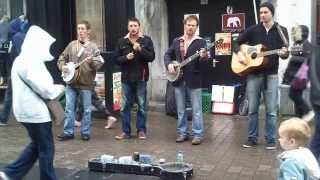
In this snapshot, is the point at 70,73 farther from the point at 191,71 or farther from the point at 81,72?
the point at 191,71

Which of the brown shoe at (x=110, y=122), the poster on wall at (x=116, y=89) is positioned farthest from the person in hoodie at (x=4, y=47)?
the brown shoe at (x=110, y=122)

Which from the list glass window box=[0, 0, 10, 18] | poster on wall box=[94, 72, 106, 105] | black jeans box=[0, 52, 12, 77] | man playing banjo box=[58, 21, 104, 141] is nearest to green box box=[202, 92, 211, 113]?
poster on wall box=[94, 72, 106, 105]

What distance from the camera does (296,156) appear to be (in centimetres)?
426

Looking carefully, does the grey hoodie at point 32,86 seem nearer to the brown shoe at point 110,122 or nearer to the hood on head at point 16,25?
the brown shoe at point 110,122

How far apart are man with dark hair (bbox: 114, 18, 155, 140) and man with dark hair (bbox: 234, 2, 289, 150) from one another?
4.27ft

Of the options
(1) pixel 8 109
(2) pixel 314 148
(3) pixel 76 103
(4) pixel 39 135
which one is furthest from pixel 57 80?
(2) pixel 314 148

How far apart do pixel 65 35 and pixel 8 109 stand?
7.46ft

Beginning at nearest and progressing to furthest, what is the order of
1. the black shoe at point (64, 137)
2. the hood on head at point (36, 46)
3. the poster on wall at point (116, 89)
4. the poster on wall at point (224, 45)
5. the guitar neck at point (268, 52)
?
the hood on head at point (36, 46) < the guitar neck at point (268, 52) < the black shoe at point (64, 137) < the poster on wall at point (116, 89) < the poster on wall at point (224, 45)

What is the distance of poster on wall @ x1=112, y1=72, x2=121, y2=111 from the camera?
9.96 m

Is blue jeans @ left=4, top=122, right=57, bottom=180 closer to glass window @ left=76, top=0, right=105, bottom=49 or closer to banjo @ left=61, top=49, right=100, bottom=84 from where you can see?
banjo @ left=61, top=49, right=100, bottom=84

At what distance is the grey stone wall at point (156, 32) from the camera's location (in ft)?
37.0

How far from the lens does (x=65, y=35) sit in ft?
38.2

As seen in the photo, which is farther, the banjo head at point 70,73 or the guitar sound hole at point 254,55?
the banjo head at point 70,73

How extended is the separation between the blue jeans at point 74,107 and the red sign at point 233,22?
339 centimetres
